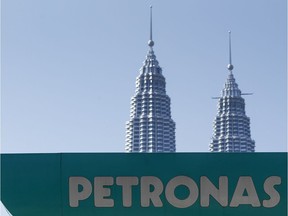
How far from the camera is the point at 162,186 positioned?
507 inches

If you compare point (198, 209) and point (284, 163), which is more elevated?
point (284, 163)

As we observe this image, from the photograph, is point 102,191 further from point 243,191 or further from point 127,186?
point 243,191

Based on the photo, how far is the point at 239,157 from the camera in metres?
12.9

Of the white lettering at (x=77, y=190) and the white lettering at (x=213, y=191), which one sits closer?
the white lettering at (x=213, y=191)

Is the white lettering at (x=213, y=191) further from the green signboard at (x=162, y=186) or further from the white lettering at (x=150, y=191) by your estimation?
the white lettering at (x=150, y=191)

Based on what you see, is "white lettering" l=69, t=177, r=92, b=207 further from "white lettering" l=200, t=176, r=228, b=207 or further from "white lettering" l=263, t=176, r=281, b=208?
"white lettering" l=263, t=176, r=281, b=208

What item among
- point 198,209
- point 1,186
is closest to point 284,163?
point 198,209

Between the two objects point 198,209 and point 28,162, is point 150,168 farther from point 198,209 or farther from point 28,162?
point 28,162

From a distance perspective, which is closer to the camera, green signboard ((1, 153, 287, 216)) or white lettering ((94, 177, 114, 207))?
green signboard ((1, 153, 287, 216))

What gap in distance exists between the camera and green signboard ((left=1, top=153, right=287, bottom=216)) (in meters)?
12.8

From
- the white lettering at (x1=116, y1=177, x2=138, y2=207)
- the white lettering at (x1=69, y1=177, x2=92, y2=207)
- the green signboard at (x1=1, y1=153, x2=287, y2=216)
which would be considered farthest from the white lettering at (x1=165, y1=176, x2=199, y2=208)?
the white lettering at (x1=69, y1=177, x2=92, y2=207)

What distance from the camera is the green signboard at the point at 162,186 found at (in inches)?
506

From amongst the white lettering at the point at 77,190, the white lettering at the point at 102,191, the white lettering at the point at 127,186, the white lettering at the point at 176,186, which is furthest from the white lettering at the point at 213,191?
the white lettering at the point at 77,190

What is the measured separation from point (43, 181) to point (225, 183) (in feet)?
11.0
